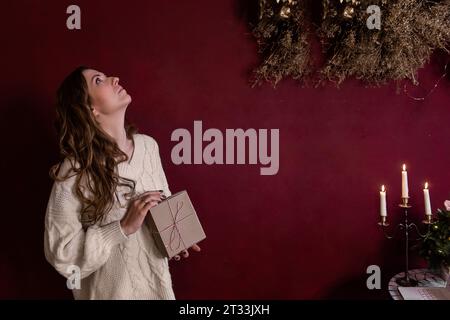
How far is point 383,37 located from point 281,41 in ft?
1.43

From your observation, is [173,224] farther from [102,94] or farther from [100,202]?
[102,94]

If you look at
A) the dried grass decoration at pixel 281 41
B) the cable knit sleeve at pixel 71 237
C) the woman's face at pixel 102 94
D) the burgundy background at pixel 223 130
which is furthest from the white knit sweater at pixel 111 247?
the dried grass decoration at pixel 281 41

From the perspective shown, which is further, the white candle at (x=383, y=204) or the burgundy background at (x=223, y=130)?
the burgundy background at (x=223, y=130)

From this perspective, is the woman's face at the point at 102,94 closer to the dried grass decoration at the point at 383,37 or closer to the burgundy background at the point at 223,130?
the burgundy background at the point at 223,130

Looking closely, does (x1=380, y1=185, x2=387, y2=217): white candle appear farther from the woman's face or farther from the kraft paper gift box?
the woman's face

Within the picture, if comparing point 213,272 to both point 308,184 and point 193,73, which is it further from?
point 193,73

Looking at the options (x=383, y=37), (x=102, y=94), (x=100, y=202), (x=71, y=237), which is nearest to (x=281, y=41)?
(x=383, y=37)

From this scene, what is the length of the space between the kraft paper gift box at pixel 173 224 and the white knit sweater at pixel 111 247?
0.27ft

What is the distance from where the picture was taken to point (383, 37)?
1793 mm

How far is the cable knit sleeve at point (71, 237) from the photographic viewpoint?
1.39m

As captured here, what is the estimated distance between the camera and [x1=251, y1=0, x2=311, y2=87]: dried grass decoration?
70.7 inches

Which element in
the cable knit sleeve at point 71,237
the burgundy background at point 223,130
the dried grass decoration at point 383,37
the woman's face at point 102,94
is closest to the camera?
the cable knit sleeve at point 71,237

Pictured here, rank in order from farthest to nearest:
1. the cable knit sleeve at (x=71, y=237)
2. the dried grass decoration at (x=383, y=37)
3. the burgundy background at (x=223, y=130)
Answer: the burgundy background at (x=223, y=130) < the dried grass decoration at (x=383, y=37) < the cable knit sleeve at (x=71, y=237)

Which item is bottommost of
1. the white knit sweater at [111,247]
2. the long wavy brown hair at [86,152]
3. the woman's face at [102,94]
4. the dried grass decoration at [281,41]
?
the white knit sweater at [111,247]
